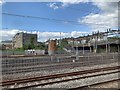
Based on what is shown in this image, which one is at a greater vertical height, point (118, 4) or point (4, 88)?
point (118, 4)

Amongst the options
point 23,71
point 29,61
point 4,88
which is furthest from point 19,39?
point 4,88

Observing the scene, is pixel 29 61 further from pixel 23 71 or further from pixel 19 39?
pixel 19 39

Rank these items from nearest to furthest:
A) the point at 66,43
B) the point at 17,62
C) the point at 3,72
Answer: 1. the point at 3,72
2. the point at 17,62
3. the point at 66,43

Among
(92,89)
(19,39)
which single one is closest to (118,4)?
(92,89)

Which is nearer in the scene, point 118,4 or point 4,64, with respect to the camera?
point 118,4

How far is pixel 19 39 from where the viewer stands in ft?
345

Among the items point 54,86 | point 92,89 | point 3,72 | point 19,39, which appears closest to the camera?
point 92,89

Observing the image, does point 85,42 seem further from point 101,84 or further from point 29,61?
point 101,84

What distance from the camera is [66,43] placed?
9650 cm

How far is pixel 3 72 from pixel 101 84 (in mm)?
10146

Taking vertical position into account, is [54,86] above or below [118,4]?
below

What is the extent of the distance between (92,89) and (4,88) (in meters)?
4.74

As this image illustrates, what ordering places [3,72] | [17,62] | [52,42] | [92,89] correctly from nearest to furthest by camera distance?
[92,89], [3,72], [17,62], [52,42]

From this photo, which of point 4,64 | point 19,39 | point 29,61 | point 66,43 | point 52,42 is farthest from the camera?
point 19,39
